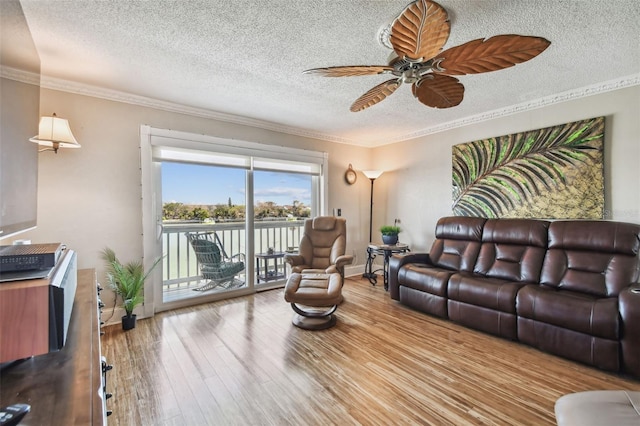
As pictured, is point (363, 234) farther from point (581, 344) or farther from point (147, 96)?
point (147, 96)

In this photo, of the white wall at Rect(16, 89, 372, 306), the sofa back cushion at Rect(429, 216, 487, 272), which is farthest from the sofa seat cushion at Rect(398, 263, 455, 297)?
the white wall at Rect(16, 89, 372, 306)

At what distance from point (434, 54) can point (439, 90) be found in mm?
435

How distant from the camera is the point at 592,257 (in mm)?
2605

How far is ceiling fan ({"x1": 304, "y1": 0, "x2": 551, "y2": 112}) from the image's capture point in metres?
1.38

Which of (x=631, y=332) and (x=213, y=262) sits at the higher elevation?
(x=213, y=262)

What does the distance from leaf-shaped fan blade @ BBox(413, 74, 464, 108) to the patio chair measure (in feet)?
9.88

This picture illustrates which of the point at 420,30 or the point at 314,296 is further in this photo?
the point at 314,296

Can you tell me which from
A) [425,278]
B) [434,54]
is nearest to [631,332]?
[425,278]

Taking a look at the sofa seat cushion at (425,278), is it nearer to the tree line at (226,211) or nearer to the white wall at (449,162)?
the white wall at (449,162)

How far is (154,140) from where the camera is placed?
321cm

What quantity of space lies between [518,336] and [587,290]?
733 millimetres

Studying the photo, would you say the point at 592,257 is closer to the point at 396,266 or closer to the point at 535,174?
the point at 535,174

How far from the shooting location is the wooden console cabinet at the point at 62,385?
0.62 meters

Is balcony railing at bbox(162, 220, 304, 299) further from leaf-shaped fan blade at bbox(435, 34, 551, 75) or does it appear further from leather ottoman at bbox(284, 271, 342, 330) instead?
leaf-shaped fan blade at bbox(435, 34, 551, 75)
